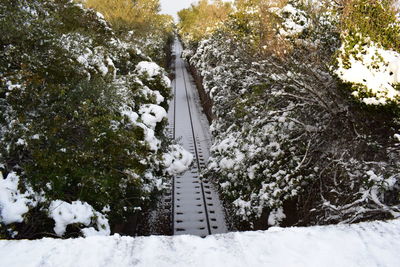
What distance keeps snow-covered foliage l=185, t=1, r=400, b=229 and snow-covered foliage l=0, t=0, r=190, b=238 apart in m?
2.79

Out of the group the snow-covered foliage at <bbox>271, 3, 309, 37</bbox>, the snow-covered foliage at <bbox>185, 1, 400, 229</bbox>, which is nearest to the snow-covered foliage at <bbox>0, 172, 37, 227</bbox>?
the snow-covered foliage at <bbox>185, 1, 400, 229</bbox>

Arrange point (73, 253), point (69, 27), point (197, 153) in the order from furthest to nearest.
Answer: point (197, 153), point (69, 27), point (73, 253)

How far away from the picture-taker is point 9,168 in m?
5.95

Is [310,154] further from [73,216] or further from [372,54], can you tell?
[73,216]

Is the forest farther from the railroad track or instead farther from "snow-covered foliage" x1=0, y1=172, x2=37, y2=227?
the railroad track

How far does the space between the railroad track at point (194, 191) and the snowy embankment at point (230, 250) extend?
774cm

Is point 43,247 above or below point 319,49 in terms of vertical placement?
below

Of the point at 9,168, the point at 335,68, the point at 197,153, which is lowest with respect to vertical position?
the point at 197,153

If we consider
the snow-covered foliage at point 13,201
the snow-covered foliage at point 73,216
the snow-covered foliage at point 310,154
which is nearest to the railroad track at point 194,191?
the snow-covered foliage at point 310,154

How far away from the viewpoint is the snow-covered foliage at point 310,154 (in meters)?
5.88

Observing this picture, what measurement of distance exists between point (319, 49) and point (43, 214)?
875 cm

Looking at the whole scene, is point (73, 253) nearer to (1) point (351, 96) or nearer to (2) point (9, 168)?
(2) point (9, 168)

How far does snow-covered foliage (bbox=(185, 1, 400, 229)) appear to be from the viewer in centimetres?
588

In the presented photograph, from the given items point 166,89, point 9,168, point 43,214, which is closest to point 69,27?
point 166,89
